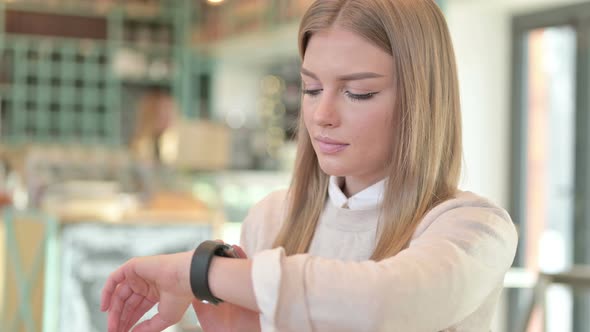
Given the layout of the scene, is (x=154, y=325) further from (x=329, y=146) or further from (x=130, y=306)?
(x=329, y=146)

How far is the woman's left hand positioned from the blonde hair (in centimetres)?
27

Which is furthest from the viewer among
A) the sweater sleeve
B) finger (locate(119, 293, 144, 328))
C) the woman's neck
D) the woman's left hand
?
the woman's neck

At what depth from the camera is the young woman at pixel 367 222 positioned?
76 centimetres

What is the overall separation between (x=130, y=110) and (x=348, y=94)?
23.2ft

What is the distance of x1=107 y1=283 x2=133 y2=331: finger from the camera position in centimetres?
95

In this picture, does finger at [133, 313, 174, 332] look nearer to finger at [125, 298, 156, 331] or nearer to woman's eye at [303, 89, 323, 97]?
finger at [125, 298, 156, 331]

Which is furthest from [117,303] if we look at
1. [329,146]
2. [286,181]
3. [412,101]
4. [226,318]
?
[286,181]

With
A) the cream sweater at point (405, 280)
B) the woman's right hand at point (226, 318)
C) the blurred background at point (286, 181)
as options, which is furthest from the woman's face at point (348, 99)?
the blurred background at point (286, 181)

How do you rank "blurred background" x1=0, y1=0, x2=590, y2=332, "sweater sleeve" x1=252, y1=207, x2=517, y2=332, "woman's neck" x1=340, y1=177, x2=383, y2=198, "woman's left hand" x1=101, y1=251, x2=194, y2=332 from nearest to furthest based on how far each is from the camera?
"sweater sleeve" x1=252, y1=207, x2=517, y2=332
"woman's left hand" x1=101, y1=251, x2=194, y2=332
"woman's neck" x1=340, y1=177, x2=383, y2=198
"blurred background" x1=0, y1=0, x2=590, y2=332

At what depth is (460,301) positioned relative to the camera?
2.69ft

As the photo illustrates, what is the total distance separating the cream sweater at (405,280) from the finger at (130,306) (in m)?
0.25

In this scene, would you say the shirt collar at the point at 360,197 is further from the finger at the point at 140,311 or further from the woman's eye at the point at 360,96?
the finger at the point at 140,311

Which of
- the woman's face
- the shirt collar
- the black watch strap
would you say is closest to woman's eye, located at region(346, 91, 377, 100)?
the woman's face

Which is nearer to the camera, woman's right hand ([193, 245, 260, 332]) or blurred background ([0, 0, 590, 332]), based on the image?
woman's right hand ([193, 245, 260, 332])
